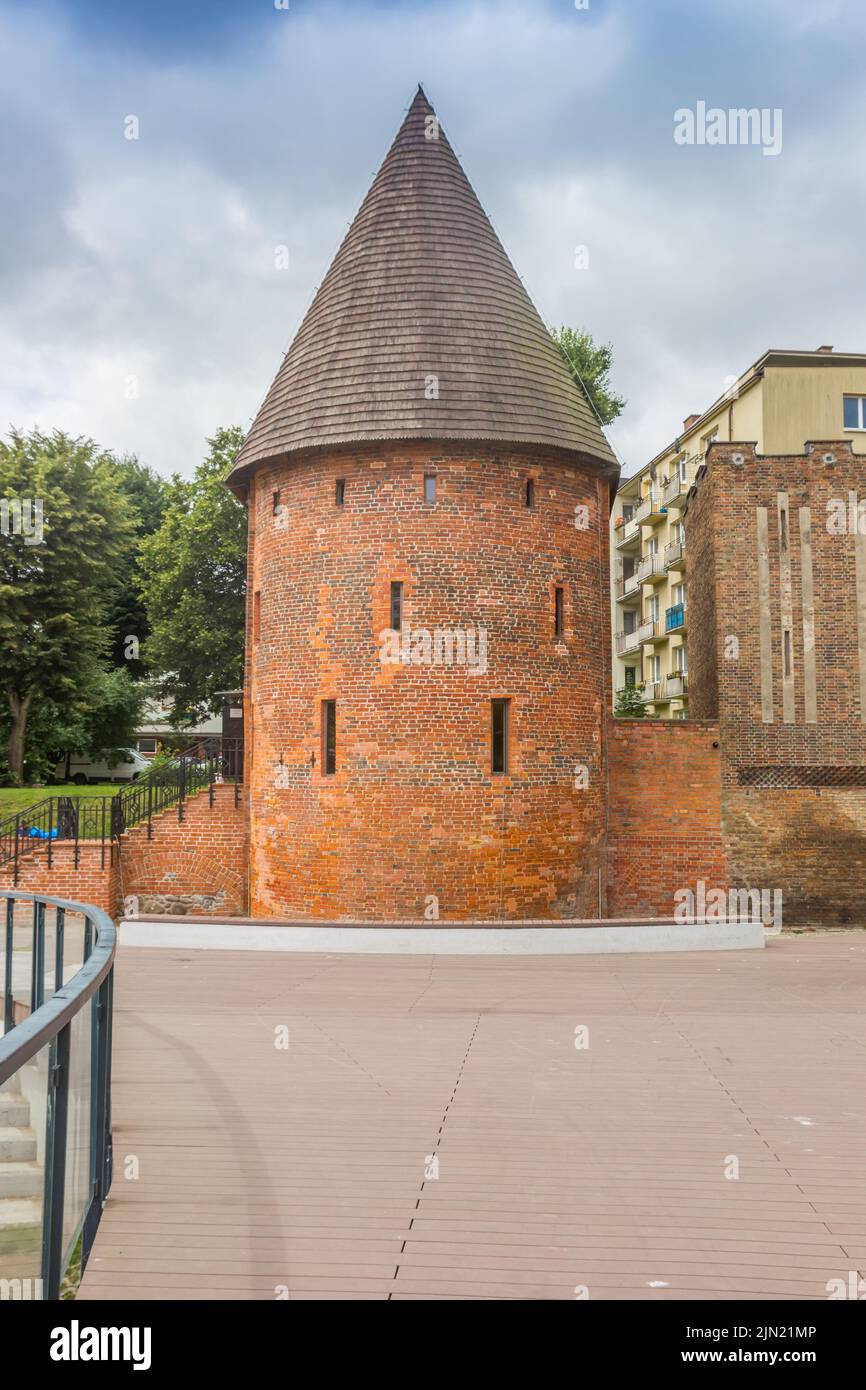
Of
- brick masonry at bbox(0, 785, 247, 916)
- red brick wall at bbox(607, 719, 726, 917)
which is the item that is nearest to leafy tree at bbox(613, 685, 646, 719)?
red brick wall at bbox(607, 719, 726, 917)

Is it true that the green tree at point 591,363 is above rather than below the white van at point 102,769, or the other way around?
above

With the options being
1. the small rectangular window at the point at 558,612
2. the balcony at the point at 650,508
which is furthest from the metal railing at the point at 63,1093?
the balcony at the point at 650,508

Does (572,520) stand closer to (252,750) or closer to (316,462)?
(316,462)

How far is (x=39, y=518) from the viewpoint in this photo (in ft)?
101

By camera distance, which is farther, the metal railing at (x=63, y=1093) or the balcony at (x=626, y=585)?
the balcony at (x=626, y=585)

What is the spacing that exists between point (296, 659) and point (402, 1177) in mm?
12240

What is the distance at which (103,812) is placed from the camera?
1839 cm

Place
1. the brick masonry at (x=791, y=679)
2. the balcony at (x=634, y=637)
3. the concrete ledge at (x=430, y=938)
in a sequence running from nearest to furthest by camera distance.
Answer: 1. the concrete ledge at (x=430, y=938)
2. the brick masonry at (x=791, y=679)
3. the balcony at (x=634, y=637)

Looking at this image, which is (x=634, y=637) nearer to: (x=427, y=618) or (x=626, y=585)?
(x=626, y=585)

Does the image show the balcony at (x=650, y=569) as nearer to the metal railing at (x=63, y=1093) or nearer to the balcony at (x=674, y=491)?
the balcony at (x=674, y=491)

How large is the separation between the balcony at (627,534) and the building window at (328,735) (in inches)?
1006

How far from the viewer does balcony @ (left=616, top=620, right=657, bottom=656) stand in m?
38.5

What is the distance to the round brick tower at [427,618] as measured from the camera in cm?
1644
